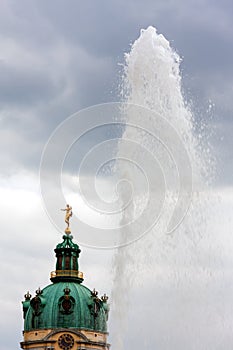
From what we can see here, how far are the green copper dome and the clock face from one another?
1526 millimetres

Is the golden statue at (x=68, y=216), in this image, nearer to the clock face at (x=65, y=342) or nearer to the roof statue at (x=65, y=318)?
the roof statue at (x=65, y=318)

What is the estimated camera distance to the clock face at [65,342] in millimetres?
129125

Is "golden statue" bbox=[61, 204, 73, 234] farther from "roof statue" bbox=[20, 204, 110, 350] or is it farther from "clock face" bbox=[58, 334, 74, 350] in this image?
"clock face" bbox=[58, 334, 74, 350]

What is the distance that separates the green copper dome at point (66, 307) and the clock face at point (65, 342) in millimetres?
1526

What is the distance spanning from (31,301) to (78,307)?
6357mm

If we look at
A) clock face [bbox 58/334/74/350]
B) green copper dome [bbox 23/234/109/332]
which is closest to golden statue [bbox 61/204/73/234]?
green copper dome [bbox 23/234/109/332]

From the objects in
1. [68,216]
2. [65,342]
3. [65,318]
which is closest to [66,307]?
[65,318]

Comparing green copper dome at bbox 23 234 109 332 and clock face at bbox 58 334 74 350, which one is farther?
green copper dome at bbox 23 234 109 332

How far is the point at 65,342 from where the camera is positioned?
424ft

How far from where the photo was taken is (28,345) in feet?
429

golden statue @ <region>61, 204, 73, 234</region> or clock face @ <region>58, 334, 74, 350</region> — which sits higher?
golden statue @ <region>61, 204, 73, 234</region>

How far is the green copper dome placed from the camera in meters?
131

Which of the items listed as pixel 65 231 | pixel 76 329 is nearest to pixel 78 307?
pixel 76 329

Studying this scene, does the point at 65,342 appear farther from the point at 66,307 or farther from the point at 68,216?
the point at 68,216
